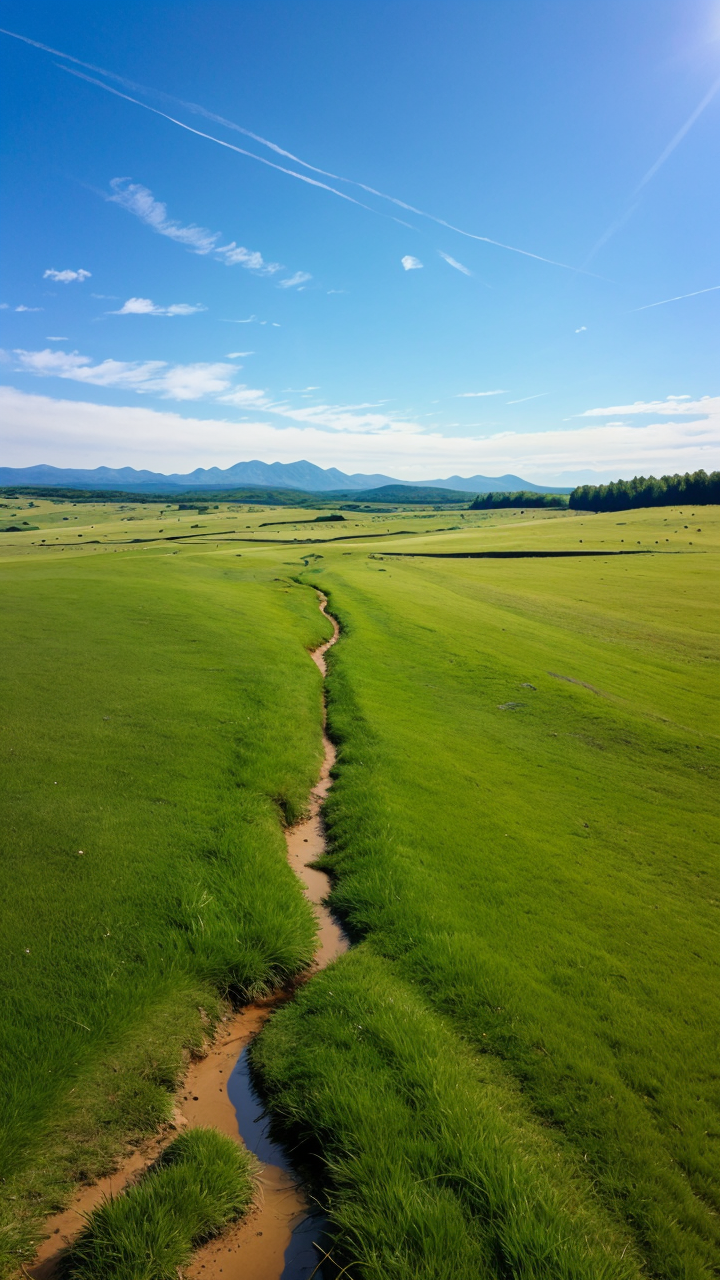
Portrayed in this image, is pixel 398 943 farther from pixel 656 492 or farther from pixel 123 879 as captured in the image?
pixel 656 492

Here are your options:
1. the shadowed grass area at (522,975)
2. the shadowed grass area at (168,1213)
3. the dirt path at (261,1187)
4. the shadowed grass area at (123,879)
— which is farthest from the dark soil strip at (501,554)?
the shadowed grass area at (168,1213)

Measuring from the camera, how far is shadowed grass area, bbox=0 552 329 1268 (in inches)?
215

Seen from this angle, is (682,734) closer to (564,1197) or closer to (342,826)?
(342,826)

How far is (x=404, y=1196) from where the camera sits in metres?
4.73

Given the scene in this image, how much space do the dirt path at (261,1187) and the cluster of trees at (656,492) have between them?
157077mm

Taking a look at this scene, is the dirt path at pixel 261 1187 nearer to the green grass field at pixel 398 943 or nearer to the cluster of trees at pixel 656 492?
the green grass field at pixel 398 943

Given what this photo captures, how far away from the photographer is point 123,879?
834 cm

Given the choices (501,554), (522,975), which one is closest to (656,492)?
(501,554)

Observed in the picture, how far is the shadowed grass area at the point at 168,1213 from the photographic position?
420 cm

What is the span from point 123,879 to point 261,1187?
14.3ft

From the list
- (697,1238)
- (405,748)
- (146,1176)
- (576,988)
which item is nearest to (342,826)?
(405,748)

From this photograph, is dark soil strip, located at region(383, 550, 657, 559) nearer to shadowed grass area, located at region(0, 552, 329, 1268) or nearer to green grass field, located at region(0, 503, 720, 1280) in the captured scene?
green grass field, located at region(0, 503, 720, 1280)

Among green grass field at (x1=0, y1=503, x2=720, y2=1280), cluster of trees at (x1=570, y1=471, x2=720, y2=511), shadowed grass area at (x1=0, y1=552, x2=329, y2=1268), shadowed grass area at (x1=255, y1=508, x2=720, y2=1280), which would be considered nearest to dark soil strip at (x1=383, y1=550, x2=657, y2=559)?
shadowed grass area at (x1=255, y1=508, x2=720, y2=1280)

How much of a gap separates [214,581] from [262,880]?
30659 mm
